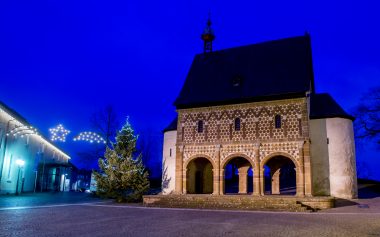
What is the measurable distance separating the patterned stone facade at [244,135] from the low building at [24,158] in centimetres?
1162

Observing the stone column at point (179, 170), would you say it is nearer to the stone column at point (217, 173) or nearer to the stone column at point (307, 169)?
the stone column at point (217, 173)

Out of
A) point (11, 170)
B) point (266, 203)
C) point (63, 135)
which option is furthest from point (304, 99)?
point (11, 170)

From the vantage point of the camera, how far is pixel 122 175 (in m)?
23.5

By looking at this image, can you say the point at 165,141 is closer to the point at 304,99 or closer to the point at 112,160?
the point at 112,160

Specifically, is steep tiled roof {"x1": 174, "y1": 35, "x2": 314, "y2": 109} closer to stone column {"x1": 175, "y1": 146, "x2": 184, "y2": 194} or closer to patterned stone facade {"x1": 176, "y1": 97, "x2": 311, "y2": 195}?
patterned stone facade {"x1": 176, "y1": 97, "x2": 311, "y2": 195}

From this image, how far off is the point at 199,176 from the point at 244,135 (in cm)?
645

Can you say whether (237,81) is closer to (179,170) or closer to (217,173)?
(217,173)

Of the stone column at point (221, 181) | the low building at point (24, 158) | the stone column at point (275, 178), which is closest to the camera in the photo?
the stone column at point (221, 181)

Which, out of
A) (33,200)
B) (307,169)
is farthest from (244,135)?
(33,200)

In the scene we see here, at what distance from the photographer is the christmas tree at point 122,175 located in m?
23.4

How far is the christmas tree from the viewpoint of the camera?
76.8 ft

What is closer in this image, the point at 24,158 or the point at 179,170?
the point at 179,170

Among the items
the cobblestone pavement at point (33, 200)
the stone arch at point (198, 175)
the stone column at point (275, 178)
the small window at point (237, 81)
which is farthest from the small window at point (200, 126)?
the cobblestone pavement at point (33, 200)

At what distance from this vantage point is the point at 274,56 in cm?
2736
